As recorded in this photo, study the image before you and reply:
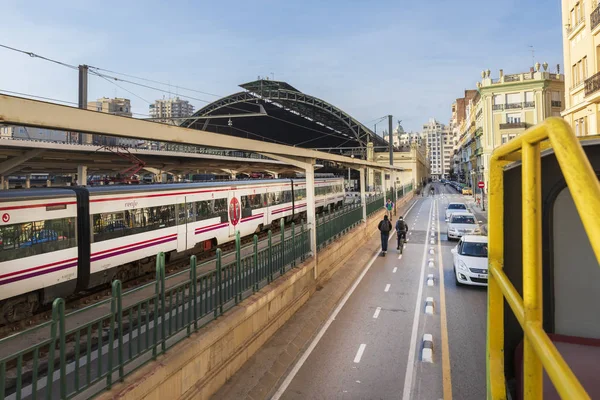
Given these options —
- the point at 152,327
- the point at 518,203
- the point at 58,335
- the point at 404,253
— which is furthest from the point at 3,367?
the point at 404,253

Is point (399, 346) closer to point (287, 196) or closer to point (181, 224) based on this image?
point (181, 224)

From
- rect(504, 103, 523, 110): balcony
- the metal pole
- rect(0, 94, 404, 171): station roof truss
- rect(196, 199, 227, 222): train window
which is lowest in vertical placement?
rect(196, 199, 227, 222): train window

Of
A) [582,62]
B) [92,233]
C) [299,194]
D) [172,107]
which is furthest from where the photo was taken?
[172,107]

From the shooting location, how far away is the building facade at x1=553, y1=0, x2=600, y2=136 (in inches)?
772

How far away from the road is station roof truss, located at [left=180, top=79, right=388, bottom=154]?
3378cm

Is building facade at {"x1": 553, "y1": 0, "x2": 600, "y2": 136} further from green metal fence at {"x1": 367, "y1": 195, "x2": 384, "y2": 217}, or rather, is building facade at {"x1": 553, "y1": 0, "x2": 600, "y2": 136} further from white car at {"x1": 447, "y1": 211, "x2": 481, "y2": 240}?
green metal fence at {"x1": 367, "y1": 195, "x2": 384, "y2": 217}

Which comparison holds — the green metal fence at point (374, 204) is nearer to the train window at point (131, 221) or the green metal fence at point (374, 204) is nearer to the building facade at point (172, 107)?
the train window at point (131, 221)

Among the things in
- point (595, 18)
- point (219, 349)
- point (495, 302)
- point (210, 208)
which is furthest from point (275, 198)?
point (495, 302)

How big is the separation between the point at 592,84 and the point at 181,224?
20.6 m

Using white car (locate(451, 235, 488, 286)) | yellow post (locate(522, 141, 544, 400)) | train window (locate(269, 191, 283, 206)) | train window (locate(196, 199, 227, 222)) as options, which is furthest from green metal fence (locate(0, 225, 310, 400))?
train window (locate(269, 191, 283, 206))

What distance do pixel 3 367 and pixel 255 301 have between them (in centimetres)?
462

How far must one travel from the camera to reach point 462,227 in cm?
1978

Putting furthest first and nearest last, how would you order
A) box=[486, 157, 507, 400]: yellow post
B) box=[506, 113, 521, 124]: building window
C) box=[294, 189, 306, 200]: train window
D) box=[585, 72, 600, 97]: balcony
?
box=[506, 113, 521, 124]: building window → box=[294, 189, 306, 200]: train window → box=[585, 72, 600, 97]: balcony → box=[486, 157, 507, 400]: yellow post

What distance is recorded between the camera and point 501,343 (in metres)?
2.76
